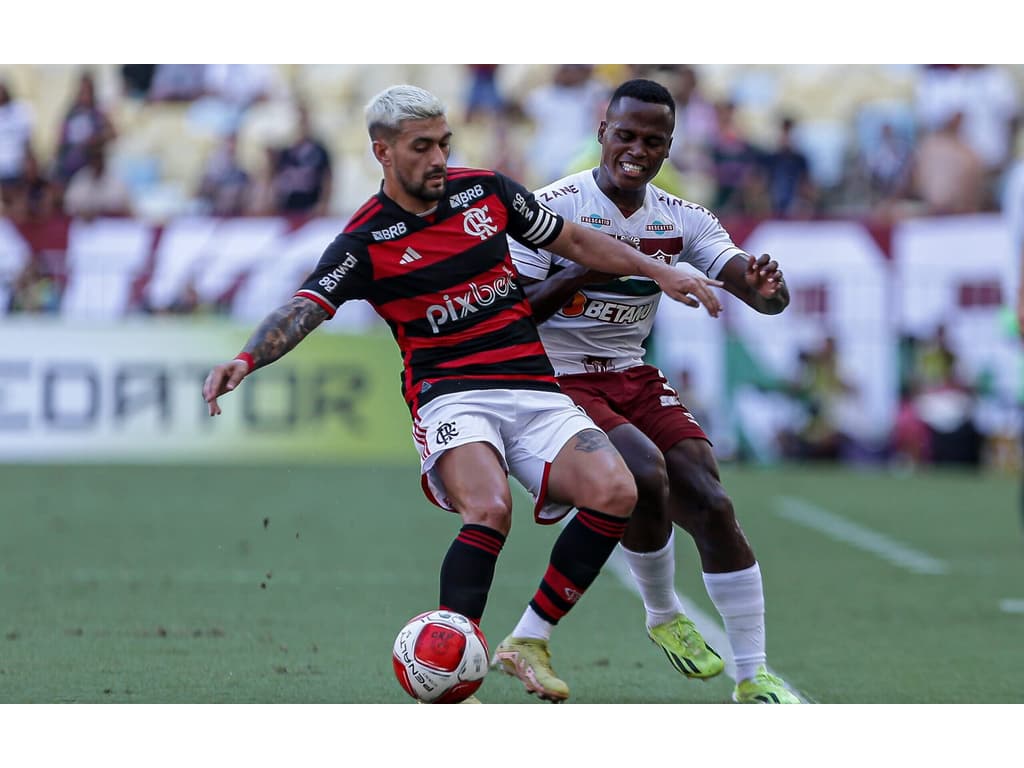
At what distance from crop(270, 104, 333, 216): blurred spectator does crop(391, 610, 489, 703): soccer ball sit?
51.7 ft

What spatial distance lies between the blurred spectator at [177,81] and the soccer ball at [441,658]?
61.5 ft

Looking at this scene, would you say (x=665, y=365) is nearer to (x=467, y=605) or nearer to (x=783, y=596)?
(x=783, y=596)

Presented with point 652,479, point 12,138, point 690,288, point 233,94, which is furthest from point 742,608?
point 233,94

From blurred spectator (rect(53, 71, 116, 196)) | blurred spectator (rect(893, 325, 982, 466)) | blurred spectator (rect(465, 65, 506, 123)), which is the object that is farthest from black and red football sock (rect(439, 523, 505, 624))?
blurred spectator (rect(465, 65, 506, 123))

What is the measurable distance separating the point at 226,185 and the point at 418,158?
53.3 feet

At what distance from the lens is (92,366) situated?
1794cm

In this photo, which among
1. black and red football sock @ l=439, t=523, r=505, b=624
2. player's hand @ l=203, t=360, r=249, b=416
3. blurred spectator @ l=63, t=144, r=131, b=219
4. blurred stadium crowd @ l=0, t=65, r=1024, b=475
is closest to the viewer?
player's hand @ l=203, t=360, r=249, b=416

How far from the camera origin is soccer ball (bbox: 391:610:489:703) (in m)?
5.18

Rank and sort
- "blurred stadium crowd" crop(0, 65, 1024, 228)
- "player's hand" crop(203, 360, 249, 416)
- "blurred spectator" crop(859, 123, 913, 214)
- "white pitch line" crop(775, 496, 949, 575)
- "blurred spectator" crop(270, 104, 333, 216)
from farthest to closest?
"blurred spectator" crop(859, 123, 913, 214) → "blurred stadium crowd" crop(0, 65, 1024, 228) → "blurred spectator" crop(270, 104, 333, 216) → "white pitch line" crop(775, 496, 949, 575) → "player's hand" crop(203, 360, 249, 416)

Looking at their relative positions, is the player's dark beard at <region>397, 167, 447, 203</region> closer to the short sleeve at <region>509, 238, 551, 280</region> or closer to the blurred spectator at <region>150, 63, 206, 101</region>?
the short sleeve at <region>509, 238, 551, 280</region>

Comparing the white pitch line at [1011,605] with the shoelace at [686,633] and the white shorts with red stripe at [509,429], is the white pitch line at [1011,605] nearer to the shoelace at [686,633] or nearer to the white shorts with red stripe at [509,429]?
the shoelace at [686,633]

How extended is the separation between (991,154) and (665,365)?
5.75m

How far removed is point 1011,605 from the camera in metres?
8.67

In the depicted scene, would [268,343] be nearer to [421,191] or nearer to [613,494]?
[421,191]
